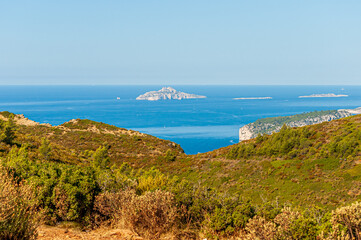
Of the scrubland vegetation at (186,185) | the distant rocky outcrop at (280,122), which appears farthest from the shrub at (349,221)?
the distant rocky outcrop at (280,122)

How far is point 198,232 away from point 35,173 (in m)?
8.20

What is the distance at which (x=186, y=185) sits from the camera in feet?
43.9

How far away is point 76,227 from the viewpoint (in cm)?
1074

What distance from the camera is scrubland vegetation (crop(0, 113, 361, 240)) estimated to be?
8883 millimetres

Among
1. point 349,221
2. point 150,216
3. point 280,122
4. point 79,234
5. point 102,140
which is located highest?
point 349,221

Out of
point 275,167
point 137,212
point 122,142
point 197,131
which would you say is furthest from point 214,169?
point 197,131

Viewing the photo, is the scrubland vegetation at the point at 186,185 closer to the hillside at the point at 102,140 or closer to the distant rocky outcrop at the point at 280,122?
the hillside at the point at 102,140

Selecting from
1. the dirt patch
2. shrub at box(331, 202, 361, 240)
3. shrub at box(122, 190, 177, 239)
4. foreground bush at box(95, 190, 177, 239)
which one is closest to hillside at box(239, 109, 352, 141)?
shrub at box(331, 202, 361, 240)

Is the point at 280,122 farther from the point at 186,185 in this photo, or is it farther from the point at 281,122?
the point at 186,185

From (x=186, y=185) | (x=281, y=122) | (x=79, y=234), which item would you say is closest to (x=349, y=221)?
(x=186, y=185)

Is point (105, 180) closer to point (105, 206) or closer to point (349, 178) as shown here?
point (105, 206)

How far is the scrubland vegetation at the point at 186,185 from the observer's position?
29.1 ft

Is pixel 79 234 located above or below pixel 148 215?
below

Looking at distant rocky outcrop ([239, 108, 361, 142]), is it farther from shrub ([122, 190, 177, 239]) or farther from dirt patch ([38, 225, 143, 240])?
dirt patch ([38, 225, 143, 240])
